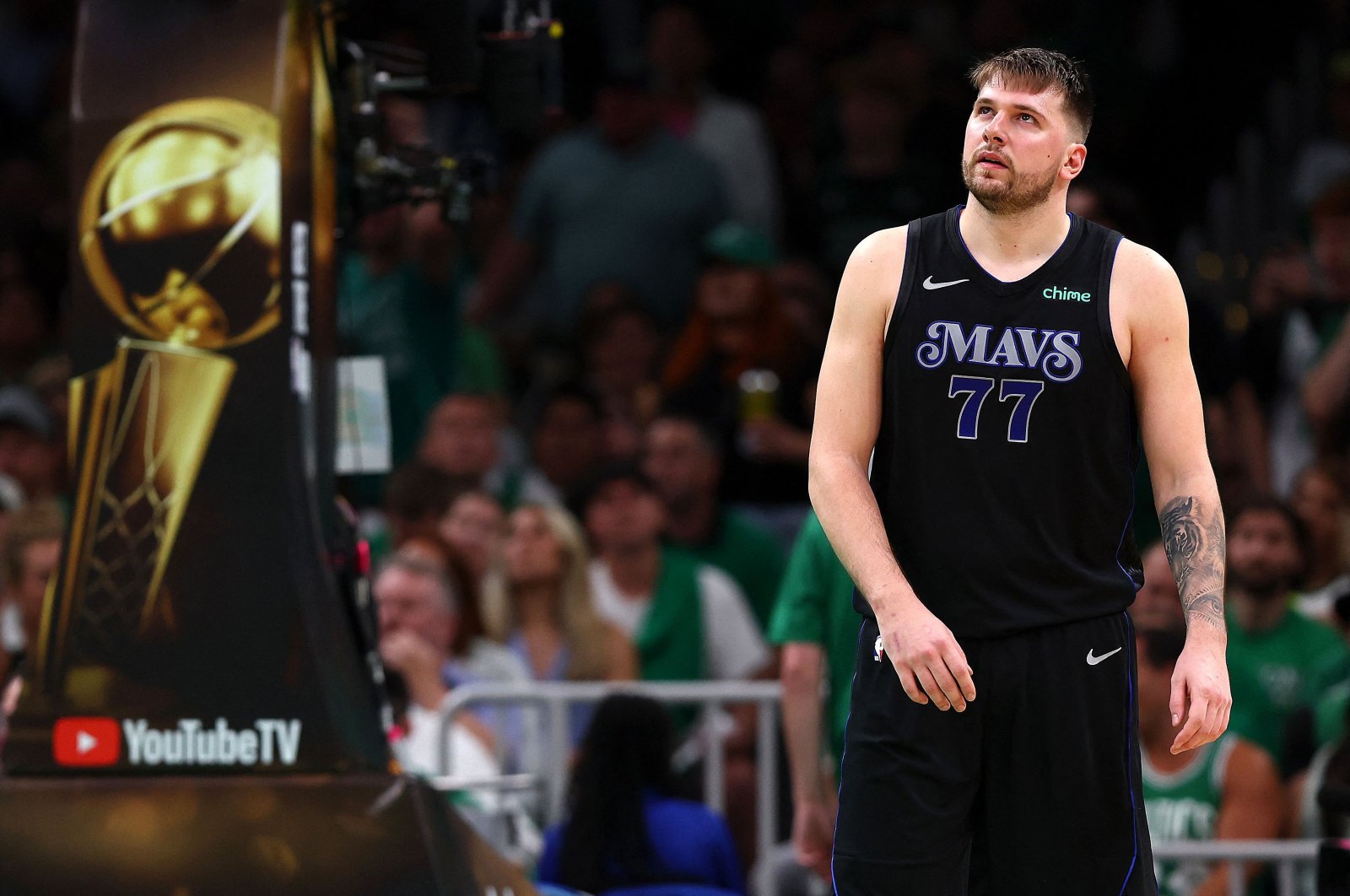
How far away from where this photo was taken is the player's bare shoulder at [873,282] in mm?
3709

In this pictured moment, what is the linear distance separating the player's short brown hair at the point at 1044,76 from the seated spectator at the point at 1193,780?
3276mm

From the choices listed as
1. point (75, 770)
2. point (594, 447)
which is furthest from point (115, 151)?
point (594, 447)

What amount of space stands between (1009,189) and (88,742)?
2.45m

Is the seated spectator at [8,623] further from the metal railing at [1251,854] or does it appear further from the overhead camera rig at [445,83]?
the metal railing at [1251,854]

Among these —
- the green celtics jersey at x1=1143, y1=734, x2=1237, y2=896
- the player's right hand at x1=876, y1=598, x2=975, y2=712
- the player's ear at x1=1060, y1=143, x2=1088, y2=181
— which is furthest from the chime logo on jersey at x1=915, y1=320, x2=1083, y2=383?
the green celtics jersey at x1=1143, y1=734, x2=1237, y2=896

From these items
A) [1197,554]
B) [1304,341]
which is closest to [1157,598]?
[1304,341]

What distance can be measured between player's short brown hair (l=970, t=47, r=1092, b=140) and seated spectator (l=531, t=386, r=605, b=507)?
5794mm

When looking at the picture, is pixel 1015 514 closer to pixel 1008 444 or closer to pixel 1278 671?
pixel 1008 444

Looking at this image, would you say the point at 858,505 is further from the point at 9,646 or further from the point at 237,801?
the point at 9,646

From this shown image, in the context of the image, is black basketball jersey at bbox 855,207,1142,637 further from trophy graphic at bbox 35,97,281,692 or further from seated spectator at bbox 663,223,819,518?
seated spectator at bbox 663,223,819,518

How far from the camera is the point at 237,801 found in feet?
15.4

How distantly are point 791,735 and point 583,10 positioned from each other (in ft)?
22.2

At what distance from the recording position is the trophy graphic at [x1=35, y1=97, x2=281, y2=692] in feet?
15.7

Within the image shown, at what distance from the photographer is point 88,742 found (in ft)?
15.8
